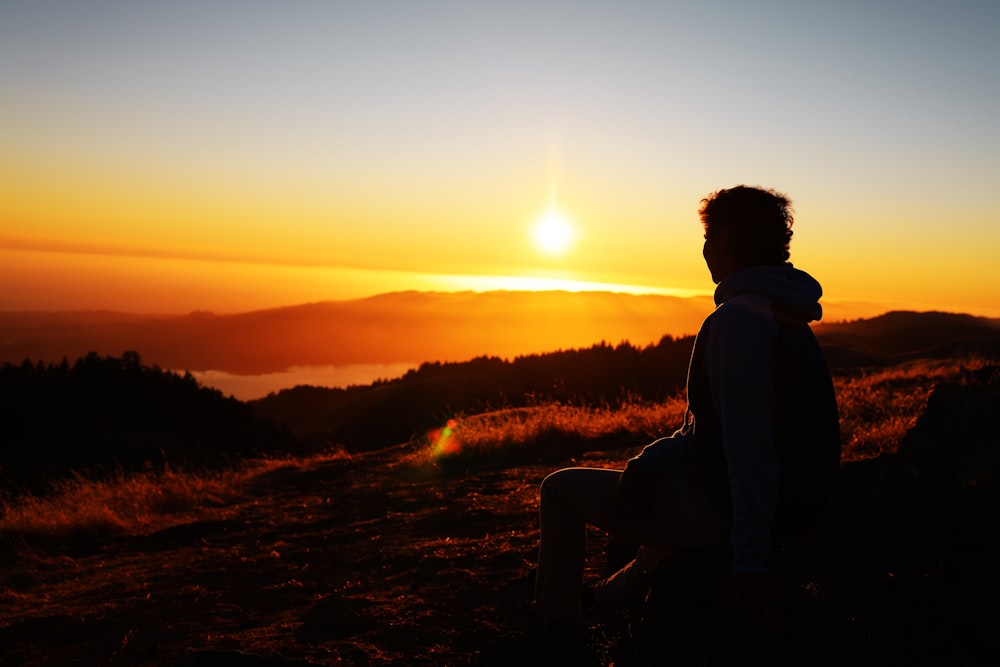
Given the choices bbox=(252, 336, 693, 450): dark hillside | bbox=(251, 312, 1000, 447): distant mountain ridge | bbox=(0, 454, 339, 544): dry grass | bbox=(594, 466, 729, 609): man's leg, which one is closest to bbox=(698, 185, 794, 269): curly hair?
bbox=(594, 466, 729, 609): man's leg

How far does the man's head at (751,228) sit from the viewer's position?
2973 mm

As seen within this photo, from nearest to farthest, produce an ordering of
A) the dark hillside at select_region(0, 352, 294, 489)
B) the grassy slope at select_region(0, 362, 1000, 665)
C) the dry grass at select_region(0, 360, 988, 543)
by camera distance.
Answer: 1. the grassy slope at select_region(0, 362, 1000, 665)
2. the dry grass at select_region(0, 360, 988, 543)
3. the dark hillside at select_region(0, 352, 294, 489)

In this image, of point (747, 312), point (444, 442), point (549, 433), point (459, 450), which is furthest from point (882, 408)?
point (747, 312)

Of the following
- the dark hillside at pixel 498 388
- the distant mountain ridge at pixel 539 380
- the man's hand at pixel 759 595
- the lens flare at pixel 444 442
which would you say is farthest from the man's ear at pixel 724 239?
the dark hillside at pixel 498 388

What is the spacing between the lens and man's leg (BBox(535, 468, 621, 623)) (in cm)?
335

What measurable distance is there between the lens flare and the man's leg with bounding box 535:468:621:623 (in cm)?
827

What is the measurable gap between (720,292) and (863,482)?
1.59 metres

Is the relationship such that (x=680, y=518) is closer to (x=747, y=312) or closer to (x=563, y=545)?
(x=563, y=545)

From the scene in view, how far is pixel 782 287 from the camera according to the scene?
2.81m

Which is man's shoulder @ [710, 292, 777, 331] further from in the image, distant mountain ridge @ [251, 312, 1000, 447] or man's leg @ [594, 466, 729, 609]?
distant mountain ridge @ [251, 312, 1000, 447]

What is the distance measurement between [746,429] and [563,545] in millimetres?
1129

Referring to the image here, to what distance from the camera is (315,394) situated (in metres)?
36.3

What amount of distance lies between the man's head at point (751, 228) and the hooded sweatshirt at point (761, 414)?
0.11m

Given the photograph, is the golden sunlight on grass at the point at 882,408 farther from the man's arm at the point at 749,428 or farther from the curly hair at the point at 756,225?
the man's arm at the point at 749,428
